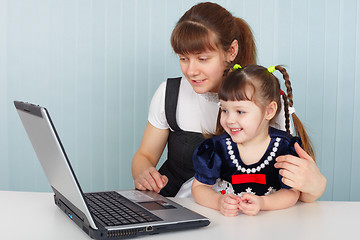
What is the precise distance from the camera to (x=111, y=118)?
2.87 m

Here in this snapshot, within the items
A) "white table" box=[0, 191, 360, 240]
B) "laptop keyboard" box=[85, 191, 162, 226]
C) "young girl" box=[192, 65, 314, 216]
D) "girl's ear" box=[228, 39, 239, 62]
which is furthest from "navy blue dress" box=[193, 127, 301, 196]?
"girl's ear" box=[228, 39, 239, 62]

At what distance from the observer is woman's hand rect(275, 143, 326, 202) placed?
1.24m

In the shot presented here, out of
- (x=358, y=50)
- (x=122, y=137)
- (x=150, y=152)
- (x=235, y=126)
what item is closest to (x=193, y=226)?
(x=235, y=126)

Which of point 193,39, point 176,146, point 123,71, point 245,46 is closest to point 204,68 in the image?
point 193,39

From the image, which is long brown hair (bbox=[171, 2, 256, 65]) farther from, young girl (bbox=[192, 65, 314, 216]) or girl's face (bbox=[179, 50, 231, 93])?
young girl (bbox=[192, 65, 314, 216])

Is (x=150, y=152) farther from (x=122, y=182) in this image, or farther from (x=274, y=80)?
(x=122, y=182)

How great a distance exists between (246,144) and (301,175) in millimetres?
215

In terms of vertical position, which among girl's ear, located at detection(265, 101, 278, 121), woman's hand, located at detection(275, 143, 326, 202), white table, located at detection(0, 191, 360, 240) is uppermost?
girl's ear, located at detection(265, 101, 278, 121)

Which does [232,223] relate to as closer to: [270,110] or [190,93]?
[270,110]

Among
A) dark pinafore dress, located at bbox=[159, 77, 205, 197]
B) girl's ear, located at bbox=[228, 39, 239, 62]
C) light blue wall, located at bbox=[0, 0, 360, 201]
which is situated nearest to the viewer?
girl's ear, located at bbox=[228, 39, 239, 62]

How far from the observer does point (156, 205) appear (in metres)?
1.19

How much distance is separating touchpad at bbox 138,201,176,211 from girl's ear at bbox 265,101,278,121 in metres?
0.42

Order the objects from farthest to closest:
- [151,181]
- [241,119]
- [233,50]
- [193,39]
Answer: [233,50]
[193,39]
[151,181]
[241,119]

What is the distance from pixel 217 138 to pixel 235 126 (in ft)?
0.39
